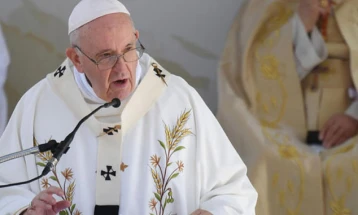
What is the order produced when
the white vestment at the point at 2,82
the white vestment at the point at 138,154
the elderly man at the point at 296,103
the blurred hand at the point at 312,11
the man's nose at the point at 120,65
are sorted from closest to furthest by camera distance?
the man's nose at the point at 120,65
the white vestment at the point at 138,154
the elderly man at the point at 296,103
the blurred hand at the point at 312,11
the white vestment at the point at 2,82

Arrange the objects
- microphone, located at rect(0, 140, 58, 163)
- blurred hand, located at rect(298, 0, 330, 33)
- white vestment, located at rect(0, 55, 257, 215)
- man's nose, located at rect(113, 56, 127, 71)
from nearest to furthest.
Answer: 1. microphone, located at rect(0, 140, 58, 163)
2. man's nose, located at rect(113, 56, 127, 71)
3. white vestment, located at rect(0, 55, 257, 215)
4. blurred hand, located at rect(298, 0, 330, 33)

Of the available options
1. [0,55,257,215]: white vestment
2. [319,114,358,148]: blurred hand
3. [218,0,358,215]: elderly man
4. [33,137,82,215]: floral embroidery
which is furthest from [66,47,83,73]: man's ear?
[319,114,358,148]: blurred hand

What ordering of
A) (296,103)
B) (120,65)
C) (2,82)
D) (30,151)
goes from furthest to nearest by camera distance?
(2,82) → (296,103) → (120,65) → (30,151)

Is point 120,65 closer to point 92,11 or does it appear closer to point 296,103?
point 92,11

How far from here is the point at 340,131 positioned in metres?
3.33

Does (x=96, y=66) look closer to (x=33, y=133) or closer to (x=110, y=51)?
(x=110, y=51)

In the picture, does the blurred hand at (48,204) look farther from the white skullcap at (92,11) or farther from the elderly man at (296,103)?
the elderly man at (296,103)

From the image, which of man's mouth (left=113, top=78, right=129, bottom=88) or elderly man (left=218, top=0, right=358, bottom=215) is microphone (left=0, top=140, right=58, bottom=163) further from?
elderly man (left=218, top=0, right=358, bottom=215)

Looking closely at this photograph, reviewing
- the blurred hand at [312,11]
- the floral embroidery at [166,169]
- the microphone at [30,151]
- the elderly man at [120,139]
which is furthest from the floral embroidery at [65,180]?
the blurred hand at [312,11]

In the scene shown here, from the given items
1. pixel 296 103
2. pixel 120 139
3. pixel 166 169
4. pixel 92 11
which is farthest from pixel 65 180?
pixel 296 103

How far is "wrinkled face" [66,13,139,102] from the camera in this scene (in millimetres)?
2277

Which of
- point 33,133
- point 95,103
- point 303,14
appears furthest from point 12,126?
point 303,14

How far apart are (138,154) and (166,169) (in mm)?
116

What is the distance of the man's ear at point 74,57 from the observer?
7.80 ft
